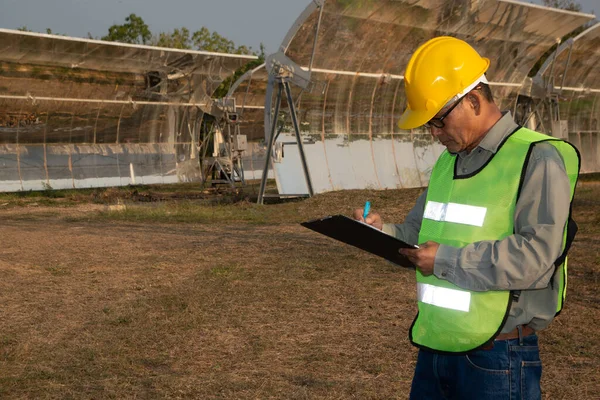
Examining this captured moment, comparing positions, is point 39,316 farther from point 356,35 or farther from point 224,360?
point 356,35

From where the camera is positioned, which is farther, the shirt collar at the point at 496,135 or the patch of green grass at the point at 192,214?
the patch of green grass at the point at 192,214

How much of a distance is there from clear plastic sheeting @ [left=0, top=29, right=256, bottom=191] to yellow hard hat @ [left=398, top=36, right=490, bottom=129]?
67.3 ft

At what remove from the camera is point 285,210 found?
17766 mm

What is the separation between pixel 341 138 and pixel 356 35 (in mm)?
3337

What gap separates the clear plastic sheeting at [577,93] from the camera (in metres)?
24.6

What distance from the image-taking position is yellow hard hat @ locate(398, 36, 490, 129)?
2727 millimetres

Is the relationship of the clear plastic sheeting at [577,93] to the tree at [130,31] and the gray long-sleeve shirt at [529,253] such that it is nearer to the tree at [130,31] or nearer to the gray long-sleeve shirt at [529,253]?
the gray long-sleeve shirt at [529,253]

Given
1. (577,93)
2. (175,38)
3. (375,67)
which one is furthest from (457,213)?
(175,38)

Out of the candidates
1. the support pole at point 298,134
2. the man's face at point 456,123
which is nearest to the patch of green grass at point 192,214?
the support pole at point 298,134

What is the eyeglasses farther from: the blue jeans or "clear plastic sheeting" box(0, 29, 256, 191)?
"clear plastic sheeting" box(0, 29, 256, 191)

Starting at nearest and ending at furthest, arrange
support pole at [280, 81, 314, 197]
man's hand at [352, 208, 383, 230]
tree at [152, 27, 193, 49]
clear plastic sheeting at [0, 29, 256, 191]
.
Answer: man's hand at [352, 208, 383, 230] → support pole at [280, 81, 314, 197] → clear plastic sheeting at [0, 29, 256, 191] → tree at [152, 27, 193, 49]

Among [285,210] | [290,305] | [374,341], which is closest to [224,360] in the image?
[374,341]

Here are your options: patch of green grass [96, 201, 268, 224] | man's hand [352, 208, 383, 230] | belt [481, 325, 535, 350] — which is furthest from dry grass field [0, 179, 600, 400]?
belt [481, 325, 535, 350]

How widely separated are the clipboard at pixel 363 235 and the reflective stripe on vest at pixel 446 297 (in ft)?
0.47
